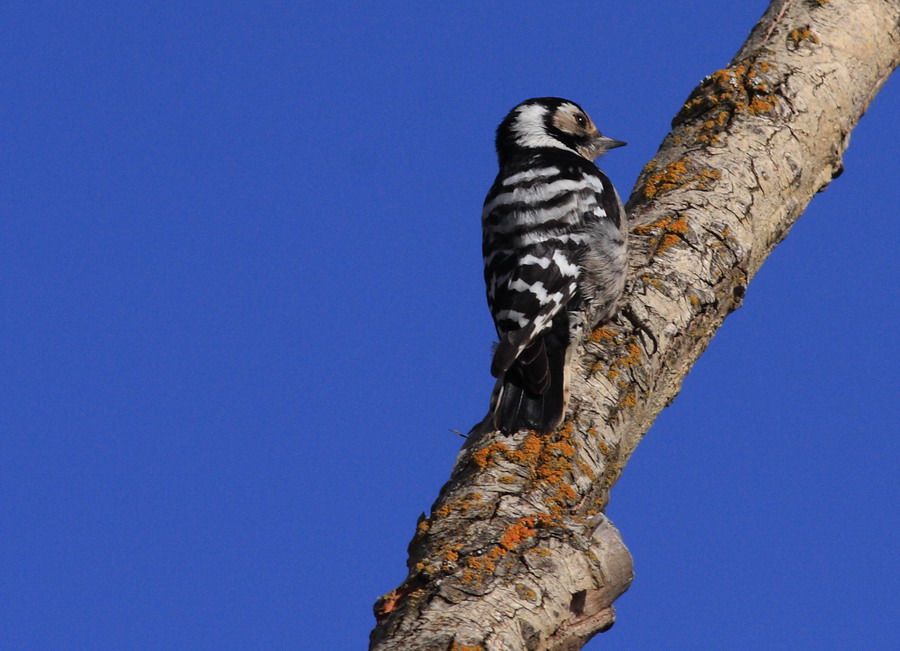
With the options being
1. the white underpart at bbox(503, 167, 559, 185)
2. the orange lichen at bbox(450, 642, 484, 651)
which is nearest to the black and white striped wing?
the white underpart at bbox(503, 167, 559, 185)

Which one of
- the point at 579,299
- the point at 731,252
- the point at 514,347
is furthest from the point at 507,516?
the point at 731,252

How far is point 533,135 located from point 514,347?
1.96 m

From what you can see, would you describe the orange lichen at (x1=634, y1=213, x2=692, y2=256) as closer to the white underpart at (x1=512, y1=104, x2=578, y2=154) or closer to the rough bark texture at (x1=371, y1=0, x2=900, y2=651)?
the rough bark texture at (x1=371, y1=0, x2=900, y2=651)

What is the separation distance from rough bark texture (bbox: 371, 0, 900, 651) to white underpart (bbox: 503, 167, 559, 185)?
0.43m

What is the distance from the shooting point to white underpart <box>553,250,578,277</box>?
Result: 13.8ft

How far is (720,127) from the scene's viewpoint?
169 inches

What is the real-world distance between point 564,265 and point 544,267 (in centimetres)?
9

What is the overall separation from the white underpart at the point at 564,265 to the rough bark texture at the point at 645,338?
0.97 feet

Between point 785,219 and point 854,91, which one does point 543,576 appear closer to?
point 785,219

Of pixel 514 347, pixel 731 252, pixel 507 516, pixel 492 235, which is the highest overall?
pixel 492 235

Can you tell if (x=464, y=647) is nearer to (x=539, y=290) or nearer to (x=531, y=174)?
(x=539, y=290)

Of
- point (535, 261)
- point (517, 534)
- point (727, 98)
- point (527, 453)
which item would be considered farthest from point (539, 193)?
point (517, 534)

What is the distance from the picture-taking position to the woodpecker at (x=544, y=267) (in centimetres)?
346

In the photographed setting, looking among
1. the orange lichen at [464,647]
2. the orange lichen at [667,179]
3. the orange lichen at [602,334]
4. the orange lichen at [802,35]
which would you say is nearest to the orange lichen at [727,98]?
the orange lichen at [802,35]
